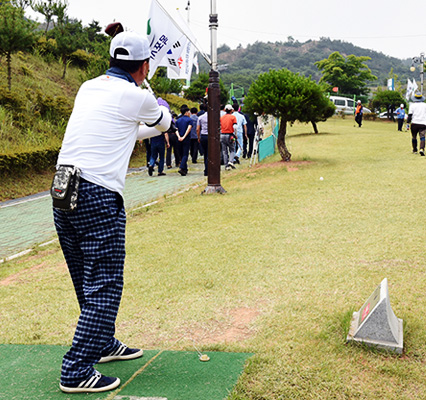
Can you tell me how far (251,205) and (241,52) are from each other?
19269 cm

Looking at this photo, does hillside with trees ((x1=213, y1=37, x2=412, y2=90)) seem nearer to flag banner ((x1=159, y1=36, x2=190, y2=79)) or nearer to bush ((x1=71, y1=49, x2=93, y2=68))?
bush ((x1=71, y1=49, x2=93, y2=68))

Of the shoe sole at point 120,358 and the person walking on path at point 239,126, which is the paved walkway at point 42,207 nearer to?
the person walking on path at point 239,126

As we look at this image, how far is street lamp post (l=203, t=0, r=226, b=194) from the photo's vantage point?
10500 mm

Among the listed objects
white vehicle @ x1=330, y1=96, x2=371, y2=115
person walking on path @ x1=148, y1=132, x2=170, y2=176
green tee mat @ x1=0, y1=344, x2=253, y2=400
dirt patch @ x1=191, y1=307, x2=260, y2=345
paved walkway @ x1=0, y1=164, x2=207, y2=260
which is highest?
white vehicle @ x1=330, y1=96, x2=371, y2=115

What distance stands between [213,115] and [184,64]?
1.83 meters

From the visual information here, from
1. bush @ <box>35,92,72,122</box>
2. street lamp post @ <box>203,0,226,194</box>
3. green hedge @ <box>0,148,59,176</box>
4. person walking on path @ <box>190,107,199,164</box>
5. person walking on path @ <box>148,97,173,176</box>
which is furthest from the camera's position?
bush @ <box>35,92,72,122</box>

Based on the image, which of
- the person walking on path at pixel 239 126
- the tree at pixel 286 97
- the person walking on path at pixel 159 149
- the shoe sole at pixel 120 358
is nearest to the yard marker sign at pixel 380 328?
the shoe sole at pixel 120 358

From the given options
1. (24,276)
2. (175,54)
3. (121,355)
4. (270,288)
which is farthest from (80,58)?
(121,355)

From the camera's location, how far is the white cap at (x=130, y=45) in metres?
2.95

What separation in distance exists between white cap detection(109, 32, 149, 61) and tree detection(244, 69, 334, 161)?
1014 cm

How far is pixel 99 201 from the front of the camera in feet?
9.29

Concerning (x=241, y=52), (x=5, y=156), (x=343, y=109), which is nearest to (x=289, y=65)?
(x=241, y=52)

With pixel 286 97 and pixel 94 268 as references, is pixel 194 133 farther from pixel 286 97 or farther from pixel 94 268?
pixel 94 268

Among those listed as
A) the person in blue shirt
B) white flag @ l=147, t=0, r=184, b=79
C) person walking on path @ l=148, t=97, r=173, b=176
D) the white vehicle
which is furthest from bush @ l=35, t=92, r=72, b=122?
the white vehicle
